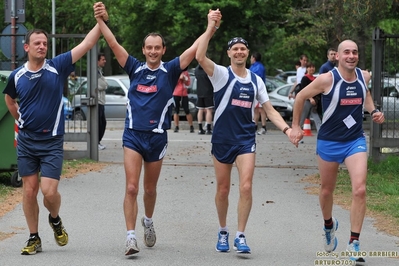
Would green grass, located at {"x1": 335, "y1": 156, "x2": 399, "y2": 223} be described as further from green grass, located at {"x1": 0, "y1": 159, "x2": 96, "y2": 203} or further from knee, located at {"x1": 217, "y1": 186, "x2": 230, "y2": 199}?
green grass, located at {"x1": 0, "y1": 159, "x2": 96, "y2": 203}

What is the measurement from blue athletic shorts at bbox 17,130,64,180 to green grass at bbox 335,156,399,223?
4.03 m

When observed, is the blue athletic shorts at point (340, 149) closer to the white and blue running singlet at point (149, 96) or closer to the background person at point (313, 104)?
the white and blue running singlet at point (149, 96)

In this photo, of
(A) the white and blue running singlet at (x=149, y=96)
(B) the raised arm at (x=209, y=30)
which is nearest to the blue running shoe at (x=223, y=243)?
(A) the white and blue running singlet at (x=149, y=96)

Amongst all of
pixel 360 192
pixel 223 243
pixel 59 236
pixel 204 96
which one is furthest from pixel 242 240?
pixel 204 96

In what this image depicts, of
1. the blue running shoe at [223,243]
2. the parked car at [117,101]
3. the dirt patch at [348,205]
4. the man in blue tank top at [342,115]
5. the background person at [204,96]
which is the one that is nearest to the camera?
the man in blue tank top at [342,115]

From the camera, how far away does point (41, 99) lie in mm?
8445

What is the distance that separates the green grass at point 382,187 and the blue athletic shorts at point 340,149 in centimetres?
213

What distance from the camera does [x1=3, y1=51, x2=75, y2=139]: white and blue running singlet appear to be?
8438 mm

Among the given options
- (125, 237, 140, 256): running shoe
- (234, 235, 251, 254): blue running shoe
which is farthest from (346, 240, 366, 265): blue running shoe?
(125, 237, 140, 256): running shoe

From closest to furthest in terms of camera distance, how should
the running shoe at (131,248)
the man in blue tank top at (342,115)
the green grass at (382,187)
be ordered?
1. the running shoe at (131,248)
2. the man in blue tank top at (342,115)
3. the green grass at (382,187)

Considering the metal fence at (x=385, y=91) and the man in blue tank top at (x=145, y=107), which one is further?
the metal fence at (x=385, y=91)

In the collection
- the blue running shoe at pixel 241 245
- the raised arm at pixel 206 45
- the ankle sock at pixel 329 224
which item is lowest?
the blue running shoe at pixel 241 245

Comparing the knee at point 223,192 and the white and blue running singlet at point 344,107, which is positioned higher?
the white and blue running singlet at point 344,107

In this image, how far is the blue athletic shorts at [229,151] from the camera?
868cm
